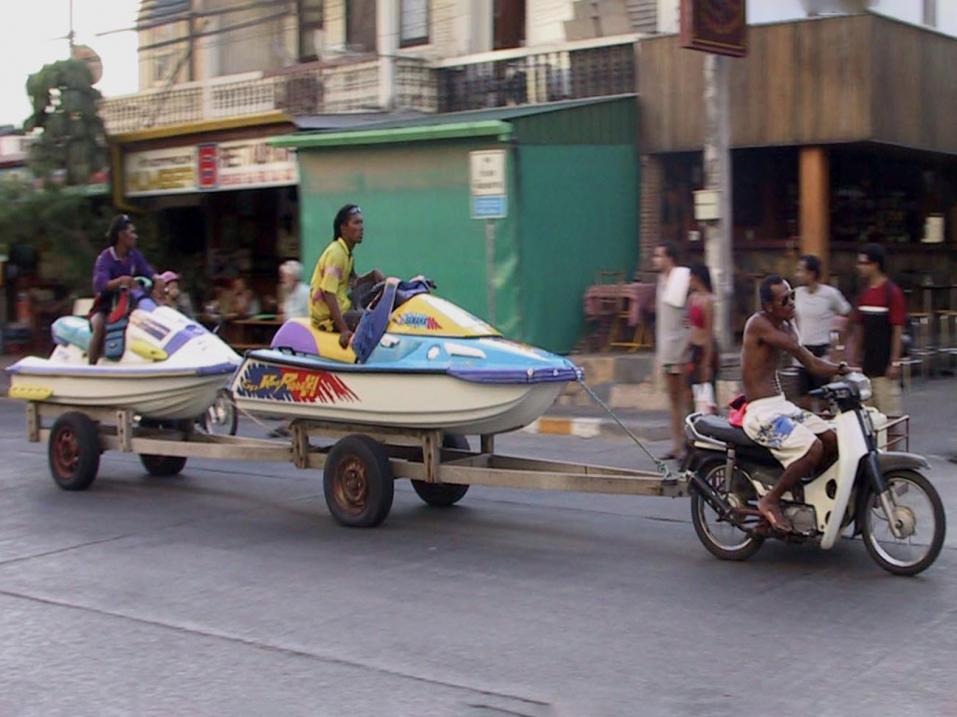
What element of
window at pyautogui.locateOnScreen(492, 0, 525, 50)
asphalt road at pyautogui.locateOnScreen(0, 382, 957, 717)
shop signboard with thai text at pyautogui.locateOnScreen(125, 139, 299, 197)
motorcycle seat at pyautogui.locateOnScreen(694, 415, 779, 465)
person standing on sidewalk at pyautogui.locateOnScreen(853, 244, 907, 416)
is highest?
window at pyautogui.locateOnScreen(492, 0, 525, 50)

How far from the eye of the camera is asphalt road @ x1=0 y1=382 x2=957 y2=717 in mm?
5625

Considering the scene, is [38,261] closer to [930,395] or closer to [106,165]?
[106,165]

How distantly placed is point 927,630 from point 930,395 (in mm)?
9683

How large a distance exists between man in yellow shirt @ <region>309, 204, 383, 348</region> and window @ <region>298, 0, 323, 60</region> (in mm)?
15329

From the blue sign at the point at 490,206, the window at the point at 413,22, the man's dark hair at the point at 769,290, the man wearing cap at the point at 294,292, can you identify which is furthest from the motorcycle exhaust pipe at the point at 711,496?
the window at the point at 413,22

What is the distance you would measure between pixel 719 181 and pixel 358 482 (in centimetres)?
726

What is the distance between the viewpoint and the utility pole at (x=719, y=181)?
14695 millimetres

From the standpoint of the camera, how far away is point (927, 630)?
637 centimetres

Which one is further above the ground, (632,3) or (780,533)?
(632,3)

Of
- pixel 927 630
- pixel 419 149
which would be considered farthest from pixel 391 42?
pixel 927 630

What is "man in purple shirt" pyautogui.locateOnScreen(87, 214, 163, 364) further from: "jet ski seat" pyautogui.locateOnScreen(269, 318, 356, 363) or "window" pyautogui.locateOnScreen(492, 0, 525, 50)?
"window" pyautogui.locateOnScreen(492, 0, 525, 50)

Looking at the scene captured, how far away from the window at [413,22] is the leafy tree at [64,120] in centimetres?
563

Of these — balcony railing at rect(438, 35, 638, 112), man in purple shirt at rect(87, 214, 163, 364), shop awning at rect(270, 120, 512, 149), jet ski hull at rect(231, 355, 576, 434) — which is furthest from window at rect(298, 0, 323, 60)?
jet ski hull at rect(231, 355, 576, 434)

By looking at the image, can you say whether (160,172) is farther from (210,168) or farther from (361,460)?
(361,460)
